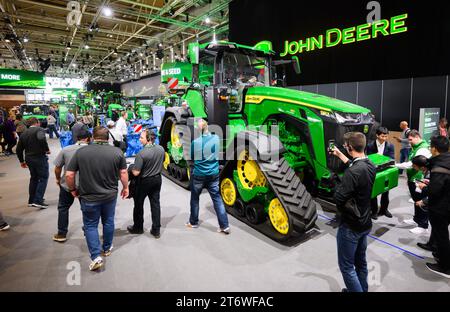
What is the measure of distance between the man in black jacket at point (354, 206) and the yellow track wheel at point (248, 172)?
1.67 metres

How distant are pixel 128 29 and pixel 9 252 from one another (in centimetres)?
1544

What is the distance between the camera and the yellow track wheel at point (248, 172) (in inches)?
158

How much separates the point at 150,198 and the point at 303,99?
2.60 meters

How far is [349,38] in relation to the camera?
25.4 ft

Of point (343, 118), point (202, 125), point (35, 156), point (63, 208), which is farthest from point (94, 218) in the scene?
point (343, 118)

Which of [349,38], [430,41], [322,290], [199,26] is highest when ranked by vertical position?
[199,26]

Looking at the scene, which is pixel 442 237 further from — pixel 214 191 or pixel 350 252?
pixel 214 191

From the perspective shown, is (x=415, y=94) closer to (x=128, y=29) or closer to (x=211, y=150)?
(x=211, y=150)

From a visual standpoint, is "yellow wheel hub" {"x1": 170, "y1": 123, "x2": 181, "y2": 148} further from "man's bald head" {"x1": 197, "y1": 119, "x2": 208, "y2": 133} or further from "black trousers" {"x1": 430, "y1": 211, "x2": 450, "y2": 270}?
"black trousers" {"x1": 430, "y1": 211, "x2": 450, "y2": 270}

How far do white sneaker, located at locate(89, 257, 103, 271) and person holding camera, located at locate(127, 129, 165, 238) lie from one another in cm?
88

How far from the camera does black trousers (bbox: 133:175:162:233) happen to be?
12.4 feet

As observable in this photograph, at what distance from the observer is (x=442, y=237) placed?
298cm

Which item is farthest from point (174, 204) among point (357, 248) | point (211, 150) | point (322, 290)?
point (357, 248)

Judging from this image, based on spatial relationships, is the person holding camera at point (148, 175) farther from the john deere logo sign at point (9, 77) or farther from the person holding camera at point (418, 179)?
the john deere logo sign at point (9, 77)
